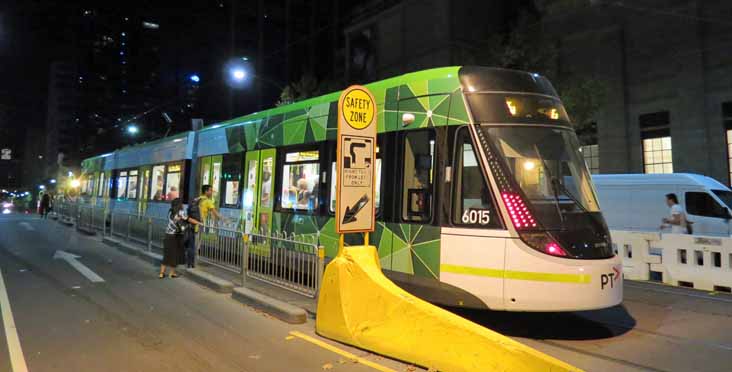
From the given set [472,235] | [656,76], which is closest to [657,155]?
[656,76]

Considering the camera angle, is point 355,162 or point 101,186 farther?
point 101,186

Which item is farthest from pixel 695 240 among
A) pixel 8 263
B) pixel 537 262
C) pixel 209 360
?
pixel 8 263

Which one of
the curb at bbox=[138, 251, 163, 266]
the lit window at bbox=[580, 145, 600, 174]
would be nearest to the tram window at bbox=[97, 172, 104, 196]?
the curb at bbox=[138, 251, 163, 266]

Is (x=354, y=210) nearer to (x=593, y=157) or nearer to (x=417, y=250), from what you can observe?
(x=417, y=250)

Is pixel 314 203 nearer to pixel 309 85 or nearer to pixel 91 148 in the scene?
pixel 309 85

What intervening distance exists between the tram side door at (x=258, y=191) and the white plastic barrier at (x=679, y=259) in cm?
770

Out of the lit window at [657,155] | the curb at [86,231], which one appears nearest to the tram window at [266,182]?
the curb at [86,231]

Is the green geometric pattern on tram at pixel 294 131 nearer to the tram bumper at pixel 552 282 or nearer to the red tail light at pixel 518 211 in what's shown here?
the red tail light at pixel 518 211

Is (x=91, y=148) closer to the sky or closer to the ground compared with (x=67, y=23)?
closer to the ground

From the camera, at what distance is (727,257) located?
8484mm

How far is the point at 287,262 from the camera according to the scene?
24.0 ft

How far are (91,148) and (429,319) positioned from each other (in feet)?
189

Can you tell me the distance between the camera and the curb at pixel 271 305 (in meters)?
6.30

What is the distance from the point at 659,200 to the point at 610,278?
10.4m
